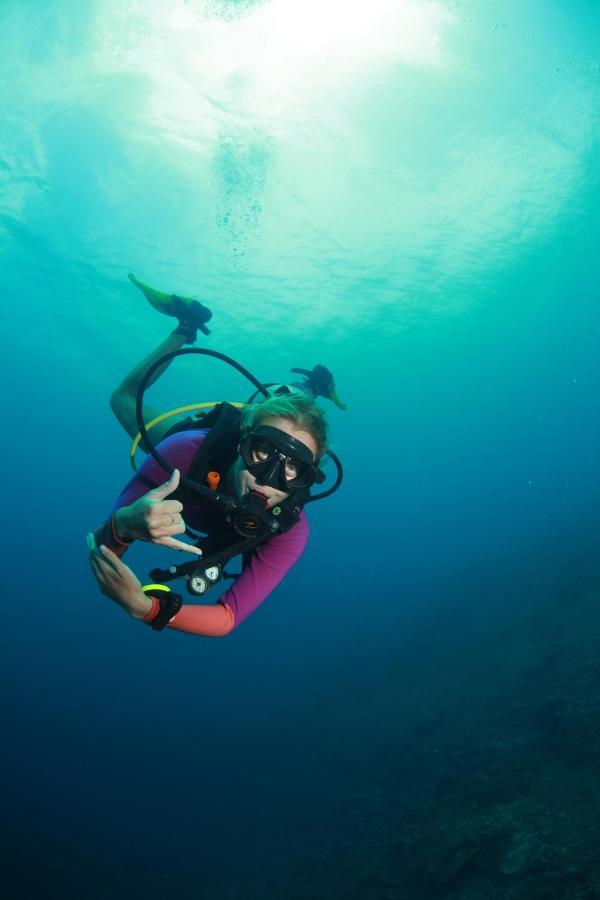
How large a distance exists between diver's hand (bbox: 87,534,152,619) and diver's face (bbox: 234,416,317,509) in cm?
115

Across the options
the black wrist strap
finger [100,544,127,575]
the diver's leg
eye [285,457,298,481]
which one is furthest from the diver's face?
the diver's leg

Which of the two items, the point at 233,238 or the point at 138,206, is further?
the point at 233,238

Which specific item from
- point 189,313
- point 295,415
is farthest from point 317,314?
point 295,415

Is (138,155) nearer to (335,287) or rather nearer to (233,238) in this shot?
(233,238)

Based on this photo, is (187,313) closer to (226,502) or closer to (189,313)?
(189,313)

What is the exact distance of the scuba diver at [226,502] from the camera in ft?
8.68

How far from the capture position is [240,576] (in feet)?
12.4

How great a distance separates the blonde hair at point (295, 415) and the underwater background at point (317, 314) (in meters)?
5.90

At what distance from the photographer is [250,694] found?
117ft

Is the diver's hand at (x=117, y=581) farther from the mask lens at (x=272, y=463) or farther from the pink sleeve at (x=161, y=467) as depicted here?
the mask lens at (x=272, y=463)

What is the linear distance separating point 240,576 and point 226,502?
0.89 meters

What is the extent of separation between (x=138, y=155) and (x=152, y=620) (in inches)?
754

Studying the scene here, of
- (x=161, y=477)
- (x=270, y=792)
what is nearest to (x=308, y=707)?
(x=270, y=792)

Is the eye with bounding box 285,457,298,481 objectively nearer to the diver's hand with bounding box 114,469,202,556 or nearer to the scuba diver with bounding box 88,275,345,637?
the scuba diver with bounding box 88,275,345,637
